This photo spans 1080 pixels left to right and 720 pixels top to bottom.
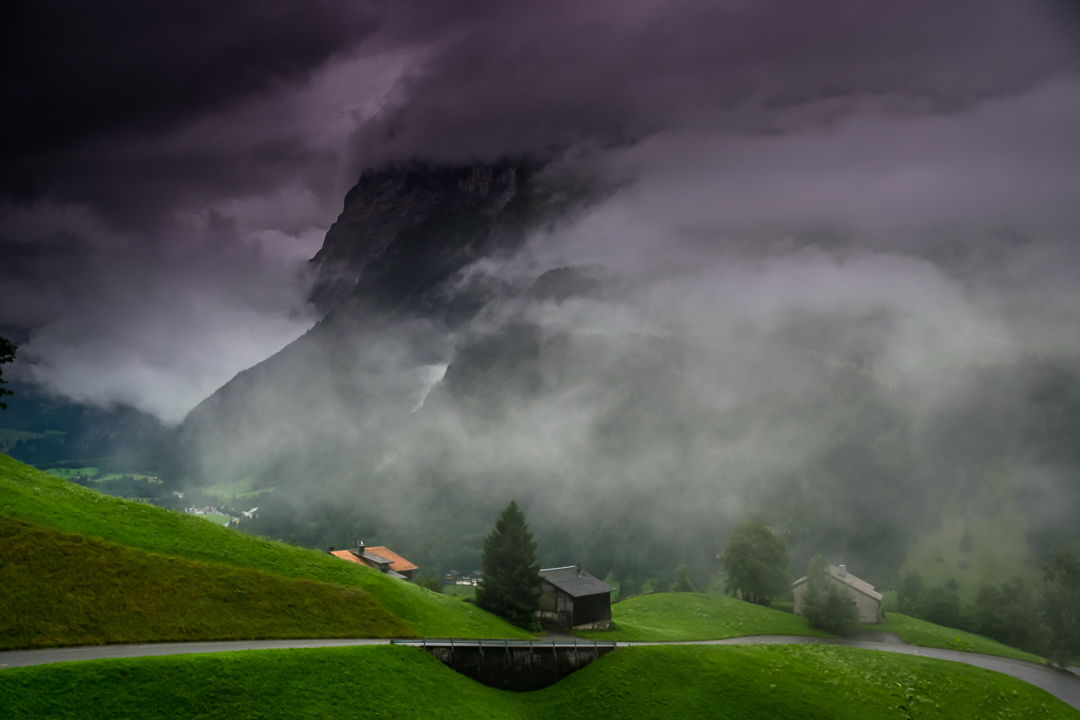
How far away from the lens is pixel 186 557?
4553cm

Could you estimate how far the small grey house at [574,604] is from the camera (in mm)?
68688

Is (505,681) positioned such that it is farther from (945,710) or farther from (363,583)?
(945,710)

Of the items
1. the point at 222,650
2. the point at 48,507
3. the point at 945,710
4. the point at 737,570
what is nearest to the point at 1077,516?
the point at 737,570

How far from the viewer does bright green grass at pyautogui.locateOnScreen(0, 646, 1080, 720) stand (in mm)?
28797

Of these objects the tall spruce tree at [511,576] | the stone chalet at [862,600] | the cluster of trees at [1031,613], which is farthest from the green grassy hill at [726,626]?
the tall spruce tree at [511,576]

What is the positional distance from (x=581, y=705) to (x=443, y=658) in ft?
36.9

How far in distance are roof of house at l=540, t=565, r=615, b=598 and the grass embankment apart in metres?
10.5

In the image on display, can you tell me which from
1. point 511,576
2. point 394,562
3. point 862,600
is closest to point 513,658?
point 511,576

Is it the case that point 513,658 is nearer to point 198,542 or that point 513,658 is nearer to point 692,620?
point 198,542

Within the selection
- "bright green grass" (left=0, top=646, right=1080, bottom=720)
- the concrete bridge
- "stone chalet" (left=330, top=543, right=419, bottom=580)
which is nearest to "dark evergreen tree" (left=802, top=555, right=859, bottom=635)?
"bright green grass" (left=0, top=646, right=1080, bottom=720)

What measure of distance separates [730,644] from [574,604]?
59.4ft

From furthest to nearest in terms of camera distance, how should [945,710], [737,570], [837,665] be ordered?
[737,570] → [837,665] → [945,710]

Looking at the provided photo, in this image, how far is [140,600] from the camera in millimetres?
37469

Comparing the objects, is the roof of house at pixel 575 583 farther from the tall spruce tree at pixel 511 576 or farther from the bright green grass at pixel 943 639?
the bright green grass at pixel 943 639
